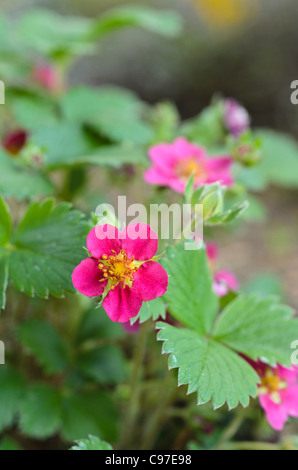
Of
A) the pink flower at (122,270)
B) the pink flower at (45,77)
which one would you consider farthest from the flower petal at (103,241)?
the pink flower at (45,77)

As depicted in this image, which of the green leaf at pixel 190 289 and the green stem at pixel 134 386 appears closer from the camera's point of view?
the green leaf at pixel 190 289

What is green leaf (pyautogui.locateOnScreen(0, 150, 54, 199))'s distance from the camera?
96 cm

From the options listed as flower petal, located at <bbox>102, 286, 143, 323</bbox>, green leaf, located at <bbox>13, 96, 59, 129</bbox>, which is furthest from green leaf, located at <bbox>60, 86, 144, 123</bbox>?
flower petal, located at <bbox>102, 286, 143, 323</bbox>

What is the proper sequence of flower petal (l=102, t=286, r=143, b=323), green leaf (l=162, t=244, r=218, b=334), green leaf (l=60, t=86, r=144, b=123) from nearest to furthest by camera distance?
flower petal (l=102, t=286, r=143, b=323) → green leaf (l=162, t=244, r=218, b=334) → green leaf (l=60, t=86, r=144, b=123)

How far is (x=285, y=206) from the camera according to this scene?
8.10 ft

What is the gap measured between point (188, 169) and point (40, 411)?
0.57 metres

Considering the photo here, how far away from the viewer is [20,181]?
1.00m

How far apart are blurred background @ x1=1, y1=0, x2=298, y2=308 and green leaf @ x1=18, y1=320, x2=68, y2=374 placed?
1.42 metres

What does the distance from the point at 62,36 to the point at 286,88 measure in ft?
4.91

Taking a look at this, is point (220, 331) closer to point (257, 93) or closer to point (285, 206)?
point (285, 206)

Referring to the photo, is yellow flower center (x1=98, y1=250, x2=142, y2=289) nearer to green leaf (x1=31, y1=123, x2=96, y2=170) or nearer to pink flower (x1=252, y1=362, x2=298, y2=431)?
pink flower (x1=252, y1=362, x2=298, y2=431)

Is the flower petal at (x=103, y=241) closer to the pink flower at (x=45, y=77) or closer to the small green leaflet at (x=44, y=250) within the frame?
the small green leaflet at (x=44, y=250)

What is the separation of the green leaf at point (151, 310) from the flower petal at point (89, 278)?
7 centimetres

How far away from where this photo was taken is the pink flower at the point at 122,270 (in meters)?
0.69
